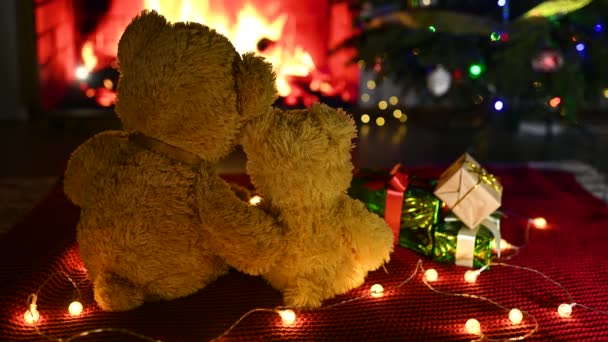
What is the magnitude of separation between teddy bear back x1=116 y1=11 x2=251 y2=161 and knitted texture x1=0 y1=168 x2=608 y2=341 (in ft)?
0.87

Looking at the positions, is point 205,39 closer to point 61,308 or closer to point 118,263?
point 118,263

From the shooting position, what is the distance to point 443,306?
938 millimetres

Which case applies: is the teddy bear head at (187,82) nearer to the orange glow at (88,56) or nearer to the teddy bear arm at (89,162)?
the teddy bear arm at (89,162)

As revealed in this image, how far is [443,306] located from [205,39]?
561 millimetres

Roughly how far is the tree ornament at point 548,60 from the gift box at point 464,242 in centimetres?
95

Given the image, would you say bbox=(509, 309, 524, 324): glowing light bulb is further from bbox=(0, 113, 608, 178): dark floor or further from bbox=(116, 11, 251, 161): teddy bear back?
bbox=(0, 113, 608, 178): dark floor

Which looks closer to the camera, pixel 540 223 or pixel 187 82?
pixel 187 82

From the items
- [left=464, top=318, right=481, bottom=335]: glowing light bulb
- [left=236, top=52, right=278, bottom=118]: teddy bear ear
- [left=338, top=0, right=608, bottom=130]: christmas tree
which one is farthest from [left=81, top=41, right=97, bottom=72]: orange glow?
[left=464, top=318, right=481, bottom=335]: glowing light bulb

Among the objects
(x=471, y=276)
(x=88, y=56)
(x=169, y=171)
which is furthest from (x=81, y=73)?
(x=471, y=276)

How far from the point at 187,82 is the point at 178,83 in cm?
1

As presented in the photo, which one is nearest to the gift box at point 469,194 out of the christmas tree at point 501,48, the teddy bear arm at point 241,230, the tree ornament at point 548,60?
the teddy bear arm at point 241,230

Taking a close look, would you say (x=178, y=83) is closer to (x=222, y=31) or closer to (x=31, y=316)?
(x=31, y=316)

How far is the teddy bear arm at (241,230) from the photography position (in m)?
0.84

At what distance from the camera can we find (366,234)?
92 cm
